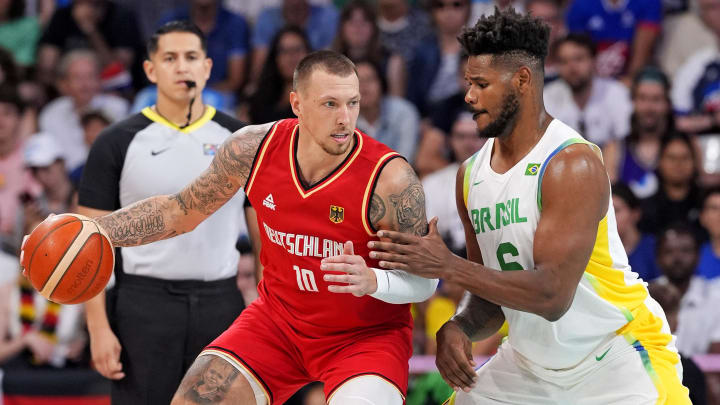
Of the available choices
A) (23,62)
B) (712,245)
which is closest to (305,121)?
(712,245)

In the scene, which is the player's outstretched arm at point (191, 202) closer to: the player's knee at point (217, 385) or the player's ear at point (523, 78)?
the player's knee at point (217, 385)

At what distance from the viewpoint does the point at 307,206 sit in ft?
14.7

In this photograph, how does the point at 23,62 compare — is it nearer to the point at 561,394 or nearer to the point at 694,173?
the point at 694,173

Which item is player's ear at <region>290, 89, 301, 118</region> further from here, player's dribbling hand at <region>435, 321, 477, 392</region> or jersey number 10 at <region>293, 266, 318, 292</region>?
player's dribbling hand at <region>435, 321, 477, 392</region>

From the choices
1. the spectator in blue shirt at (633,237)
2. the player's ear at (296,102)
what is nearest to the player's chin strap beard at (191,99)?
the player's ear at (296,102)

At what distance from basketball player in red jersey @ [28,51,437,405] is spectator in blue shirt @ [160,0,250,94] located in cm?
497

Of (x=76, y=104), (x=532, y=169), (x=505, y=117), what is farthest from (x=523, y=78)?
(x=76, y=104)

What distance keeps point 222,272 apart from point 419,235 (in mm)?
1576

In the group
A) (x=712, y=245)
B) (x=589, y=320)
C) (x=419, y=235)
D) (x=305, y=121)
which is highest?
(x=305, y=121)

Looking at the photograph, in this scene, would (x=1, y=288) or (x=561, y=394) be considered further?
(x=1, y=288)

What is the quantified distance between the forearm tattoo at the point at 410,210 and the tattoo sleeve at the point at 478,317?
55cm

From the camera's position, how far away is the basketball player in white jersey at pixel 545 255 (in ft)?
13.4

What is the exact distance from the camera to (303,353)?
15.0ft

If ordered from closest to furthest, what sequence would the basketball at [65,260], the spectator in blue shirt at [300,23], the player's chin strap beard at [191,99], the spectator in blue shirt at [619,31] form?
the basketball at [65,260]
the player's chin strap beard at [191,99]
the spectator in blue shirt at [619,31]
the spectator in blue shirt at [300,23]
